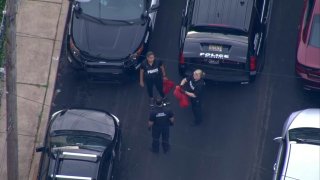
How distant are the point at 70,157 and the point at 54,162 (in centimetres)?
35

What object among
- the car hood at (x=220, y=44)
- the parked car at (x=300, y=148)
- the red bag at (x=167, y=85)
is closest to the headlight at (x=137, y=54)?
the red bag at (x=167, y=85)

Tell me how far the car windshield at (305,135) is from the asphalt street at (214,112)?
1248 mm

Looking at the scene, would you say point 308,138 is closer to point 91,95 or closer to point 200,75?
point 200,75

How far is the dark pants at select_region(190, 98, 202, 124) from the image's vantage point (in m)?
12.6

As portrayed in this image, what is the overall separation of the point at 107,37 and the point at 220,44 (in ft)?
8.74

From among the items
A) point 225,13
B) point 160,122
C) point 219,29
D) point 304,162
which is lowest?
point 304,162

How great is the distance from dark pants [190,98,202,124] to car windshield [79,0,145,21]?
2528 millimetres

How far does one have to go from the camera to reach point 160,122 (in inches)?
473

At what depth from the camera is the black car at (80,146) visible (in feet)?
37.1

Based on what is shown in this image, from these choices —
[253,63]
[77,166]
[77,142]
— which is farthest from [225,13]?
[77,166]

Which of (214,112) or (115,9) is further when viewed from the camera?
(115,9)

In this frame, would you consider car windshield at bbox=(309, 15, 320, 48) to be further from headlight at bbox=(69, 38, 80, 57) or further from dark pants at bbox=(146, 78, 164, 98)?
headlight at bbox=(69, 38, 80, 57)

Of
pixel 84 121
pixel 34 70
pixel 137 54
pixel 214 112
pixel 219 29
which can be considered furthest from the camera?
pixel 34 70

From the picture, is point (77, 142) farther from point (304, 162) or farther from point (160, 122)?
point (304, 162)
